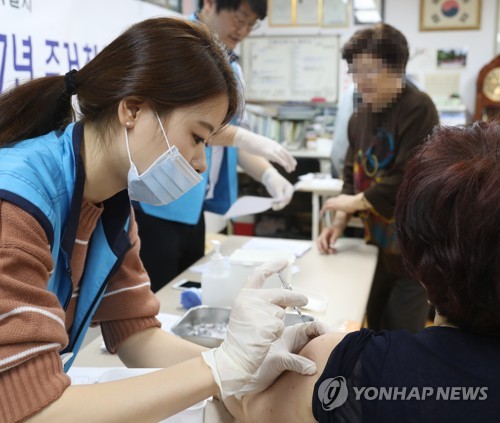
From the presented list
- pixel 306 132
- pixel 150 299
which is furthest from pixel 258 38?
pixel 150 299

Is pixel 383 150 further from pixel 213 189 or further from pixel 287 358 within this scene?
pixel 287 358

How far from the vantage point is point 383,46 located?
191 centimetres

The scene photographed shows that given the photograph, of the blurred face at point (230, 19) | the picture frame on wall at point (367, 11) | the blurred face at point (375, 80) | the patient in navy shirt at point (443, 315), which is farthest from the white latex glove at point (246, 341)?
the picture frame on wall at point (367, 11)

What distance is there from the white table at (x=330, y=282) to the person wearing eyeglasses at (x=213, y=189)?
0.38 ft

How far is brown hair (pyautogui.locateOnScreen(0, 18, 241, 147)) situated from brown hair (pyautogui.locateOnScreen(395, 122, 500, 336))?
0.44 m

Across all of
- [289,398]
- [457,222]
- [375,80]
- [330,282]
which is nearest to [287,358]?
[289,398]

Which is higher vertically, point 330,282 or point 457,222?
point 457,222

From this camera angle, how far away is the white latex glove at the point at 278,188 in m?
2.20

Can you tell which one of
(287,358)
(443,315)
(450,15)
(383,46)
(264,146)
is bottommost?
(287,358)

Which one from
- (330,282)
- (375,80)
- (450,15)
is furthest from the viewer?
(450,15)

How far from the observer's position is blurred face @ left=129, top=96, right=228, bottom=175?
3.25 ft

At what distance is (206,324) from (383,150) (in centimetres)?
106

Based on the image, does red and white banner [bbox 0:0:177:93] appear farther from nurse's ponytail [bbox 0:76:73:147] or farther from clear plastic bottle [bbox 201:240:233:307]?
clear plastic bottle [bbox 201:240:233:307]

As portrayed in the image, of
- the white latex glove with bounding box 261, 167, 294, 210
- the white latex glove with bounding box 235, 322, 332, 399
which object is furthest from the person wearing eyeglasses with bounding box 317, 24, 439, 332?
the white latex glove with bounding box 235, 322, 332, 399
